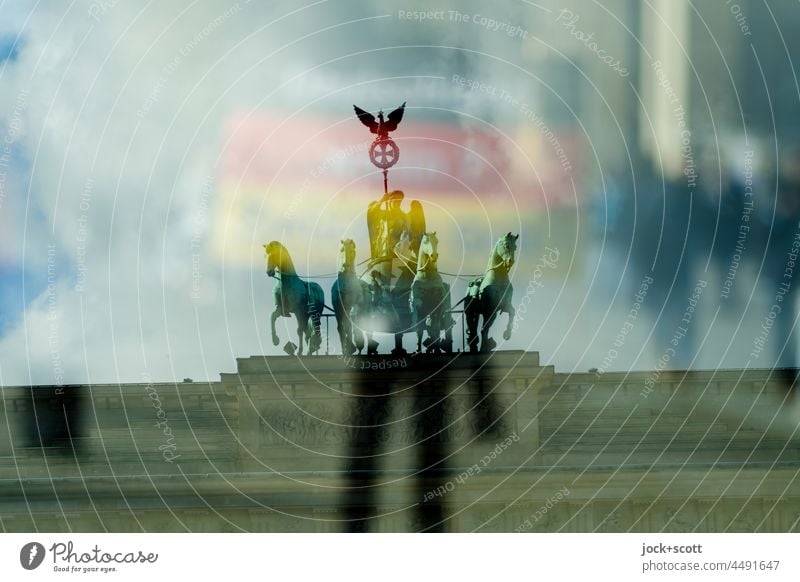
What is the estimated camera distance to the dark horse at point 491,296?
24.1 metres

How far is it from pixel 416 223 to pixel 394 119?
6.63 feet

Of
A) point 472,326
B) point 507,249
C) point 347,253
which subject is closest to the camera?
point 507,249

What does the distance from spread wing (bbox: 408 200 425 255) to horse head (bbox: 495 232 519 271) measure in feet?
6.23

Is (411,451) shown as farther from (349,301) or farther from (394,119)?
(394,119)

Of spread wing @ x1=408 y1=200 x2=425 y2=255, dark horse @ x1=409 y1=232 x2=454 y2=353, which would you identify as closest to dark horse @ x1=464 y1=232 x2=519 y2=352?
dark horse @ x1=409 y1=232 x2=454 y2=353

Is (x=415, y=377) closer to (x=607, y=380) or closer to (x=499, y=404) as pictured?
(x=499, y=404)

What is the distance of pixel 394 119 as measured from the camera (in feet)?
82.5

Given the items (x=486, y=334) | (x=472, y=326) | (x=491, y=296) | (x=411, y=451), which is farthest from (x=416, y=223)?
(x=411, y=451)

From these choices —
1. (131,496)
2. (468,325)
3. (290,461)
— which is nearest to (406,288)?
(468,325)

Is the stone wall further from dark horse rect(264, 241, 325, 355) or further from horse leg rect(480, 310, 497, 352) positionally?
dark horse rect(264, 241, 325, 355)

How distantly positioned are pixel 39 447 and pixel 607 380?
11591mm

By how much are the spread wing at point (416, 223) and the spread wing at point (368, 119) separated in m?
1.59

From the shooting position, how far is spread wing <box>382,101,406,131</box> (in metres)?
24.9

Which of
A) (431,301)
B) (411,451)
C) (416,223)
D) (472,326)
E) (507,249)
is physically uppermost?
(416,223)
